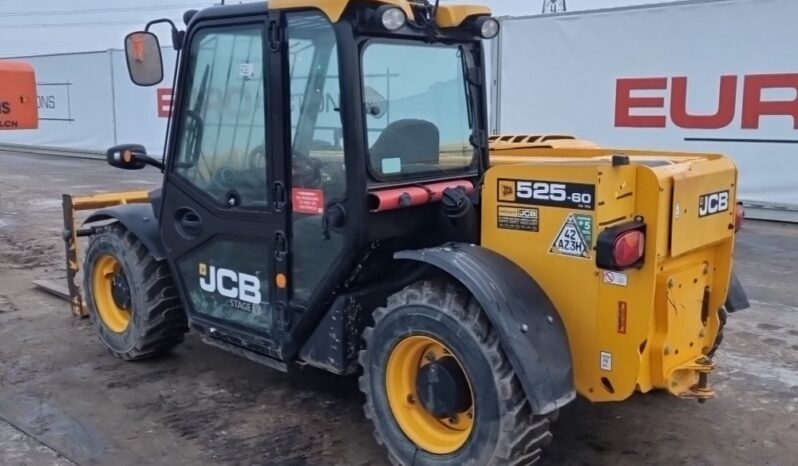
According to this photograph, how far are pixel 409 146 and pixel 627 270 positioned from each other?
1.15 metres

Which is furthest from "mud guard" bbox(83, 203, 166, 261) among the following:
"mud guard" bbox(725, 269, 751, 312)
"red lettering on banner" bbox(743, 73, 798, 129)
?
"red lettering on banner" bbox(743, 73, 798, 129)

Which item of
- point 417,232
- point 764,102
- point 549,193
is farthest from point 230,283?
point 764,102

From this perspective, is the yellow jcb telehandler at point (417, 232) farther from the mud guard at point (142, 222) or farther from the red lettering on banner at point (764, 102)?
the red lettering on banner at point (764, 102)

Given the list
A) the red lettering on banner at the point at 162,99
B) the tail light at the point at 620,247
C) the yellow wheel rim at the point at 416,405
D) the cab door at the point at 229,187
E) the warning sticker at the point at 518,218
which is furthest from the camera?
the red lettering on banner at the point at 162,99

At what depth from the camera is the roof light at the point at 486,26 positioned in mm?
3740

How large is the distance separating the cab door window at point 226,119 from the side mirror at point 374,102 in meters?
0.53

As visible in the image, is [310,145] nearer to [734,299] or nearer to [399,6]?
[399,6]

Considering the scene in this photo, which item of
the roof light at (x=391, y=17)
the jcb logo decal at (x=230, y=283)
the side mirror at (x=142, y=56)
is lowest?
the jcb logo decal at (x=230, y=283)

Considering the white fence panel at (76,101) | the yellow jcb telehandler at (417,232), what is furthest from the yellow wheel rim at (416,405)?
the white fence panel at (76,101)

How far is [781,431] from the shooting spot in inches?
151

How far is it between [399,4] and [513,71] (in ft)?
27.5

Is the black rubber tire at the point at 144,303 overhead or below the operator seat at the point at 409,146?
below

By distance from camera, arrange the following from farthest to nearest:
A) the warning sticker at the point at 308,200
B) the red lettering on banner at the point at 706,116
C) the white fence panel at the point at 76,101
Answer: the white fence panel at the point at 76,101 < the red lettering on banner at the point at 706,116 < the warning sticker at the point at 308,200

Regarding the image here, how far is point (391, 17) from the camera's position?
10.7ft
